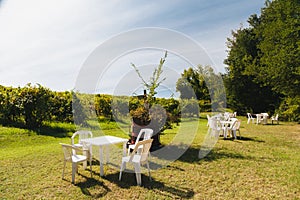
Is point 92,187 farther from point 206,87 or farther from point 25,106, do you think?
point 206,87

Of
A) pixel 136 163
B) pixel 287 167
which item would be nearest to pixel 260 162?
pixel 287 167

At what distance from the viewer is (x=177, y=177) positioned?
4.52m

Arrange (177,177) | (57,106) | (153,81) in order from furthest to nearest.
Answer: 1. (57,106)
2. (153,81)
3. (177,177)

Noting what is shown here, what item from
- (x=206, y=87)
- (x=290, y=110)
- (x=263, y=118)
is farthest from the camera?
(x=206, y=87)

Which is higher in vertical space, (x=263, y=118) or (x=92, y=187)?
(x=263, y=118)

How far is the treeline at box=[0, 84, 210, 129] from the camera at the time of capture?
805 centimetres

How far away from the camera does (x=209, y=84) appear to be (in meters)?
17.8

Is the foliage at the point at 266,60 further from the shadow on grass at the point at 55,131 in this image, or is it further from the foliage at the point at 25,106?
the foliage at the point at 25,106

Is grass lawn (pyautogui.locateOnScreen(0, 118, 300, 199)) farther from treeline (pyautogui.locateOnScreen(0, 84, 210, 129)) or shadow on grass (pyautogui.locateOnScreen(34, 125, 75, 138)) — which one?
treeline (pyautogui.locateOnScreen(0, 84, 210, 129))

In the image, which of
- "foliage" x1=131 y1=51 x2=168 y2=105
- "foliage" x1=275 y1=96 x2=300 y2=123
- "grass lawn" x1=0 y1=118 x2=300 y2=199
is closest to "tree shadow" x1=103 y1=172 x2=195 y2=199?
"grass lawn" x1=0 y1=118 x2=300 y2=199

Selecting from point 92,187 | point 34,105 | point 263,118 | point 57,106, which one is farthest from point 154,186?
point 263,118

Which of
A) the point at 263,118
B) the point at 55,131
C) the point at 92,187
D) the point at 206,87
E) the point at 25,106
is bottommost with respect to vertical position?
the point at 92,187

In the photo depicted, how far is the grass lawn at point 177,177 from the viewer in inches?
148

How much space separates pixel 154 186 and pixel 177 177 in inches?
25.3
